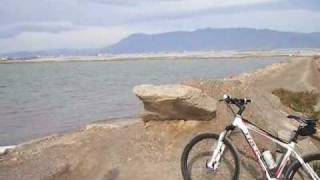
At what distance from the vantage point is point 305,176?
22.6 feet

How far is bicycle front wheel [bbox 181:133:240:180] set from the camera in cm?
771

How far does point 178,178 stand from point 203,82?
347cm

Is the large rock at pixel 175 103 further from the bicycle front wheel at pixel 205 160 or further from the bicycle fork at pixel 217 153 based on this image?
the bicycle fork at pixel 217 153

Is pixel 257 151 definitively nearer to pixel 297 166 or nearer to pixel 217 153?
pixel 217 153

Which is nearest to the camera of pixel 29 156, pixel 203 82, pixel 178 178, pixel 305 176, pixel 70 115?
pixel 305 176

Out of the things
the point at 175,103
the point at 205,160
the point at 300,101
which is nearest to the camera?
the point at 205,160

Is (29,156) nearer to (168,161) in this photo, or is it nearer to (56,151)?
(56,151)

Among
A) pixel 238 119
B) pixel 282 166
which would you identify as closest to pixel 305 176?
pixel 282 166

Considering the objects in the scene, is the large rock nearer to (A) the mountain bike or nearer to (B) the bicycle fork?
(A) the mountain bike

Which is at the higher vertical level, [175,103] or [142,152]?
[175,103]

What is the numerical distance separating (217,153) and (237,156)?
0.28m

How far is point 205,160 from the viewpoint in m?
8.14

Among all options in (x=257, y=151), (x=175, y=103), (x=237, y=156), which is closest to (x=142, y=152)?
(x=175, y=103)

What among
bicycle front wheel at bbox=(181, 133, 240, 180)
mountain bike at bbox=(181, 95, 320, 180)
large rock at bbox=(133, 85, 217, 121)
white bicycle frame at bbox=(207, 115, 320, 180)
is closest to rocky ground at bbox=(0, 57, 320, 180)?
large rock at bbox=(133, 85, 217, 121)
